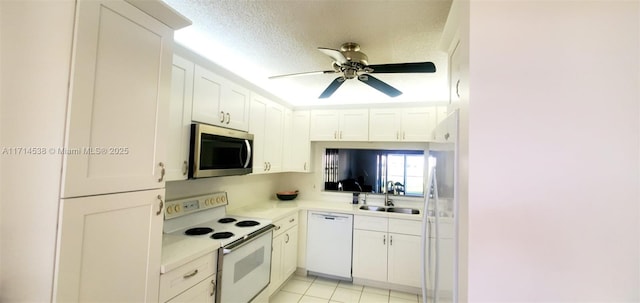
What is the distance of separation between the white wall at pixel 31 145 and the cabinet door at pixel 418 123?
3025 mm

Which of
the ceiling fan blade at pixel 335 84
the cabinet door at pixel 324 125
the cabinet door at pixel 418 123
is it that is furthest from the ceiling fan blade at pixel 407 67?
the cabinet door at pixel 324 125

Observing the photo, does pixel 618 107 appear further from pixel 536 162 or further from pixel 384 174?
pixel 384 174

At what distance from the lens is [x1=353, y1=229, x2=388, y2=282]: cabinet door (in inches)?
116

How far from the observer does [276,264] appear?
2.67 meters

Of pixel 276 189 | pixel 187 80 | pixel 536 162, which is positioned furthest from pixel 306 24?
pixel 276 189

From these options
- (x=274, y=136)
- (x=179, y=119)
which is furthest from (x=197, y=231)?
(x=274, y=136)

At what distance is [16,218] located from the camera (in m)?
0.93

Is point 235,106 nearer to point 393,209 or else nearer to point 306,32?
point 306,32

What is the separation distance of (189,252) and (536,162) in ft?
5.85

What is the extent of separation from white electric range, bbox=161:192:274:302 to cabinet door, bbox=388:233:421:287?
143 cm

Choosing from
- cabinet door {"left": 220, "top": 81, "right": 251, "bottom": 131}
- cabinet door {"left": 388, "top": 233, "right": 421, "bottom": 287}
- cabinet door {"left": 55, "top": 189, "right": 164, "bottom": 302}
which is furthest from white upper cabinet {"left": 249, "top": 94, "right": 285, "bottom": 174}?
cabinet door {"left": 388, "top": 233, "right": 421, "bottom": 287}

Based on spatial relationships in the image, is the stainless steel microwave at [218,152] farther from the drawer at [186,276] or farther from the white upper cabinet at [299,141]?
the white upper cabinet at [299,141]

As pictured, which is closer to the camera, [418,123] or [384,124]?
[418,123]

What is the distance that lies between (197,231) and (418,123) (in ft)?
8.72
